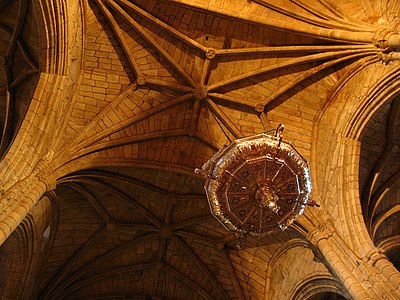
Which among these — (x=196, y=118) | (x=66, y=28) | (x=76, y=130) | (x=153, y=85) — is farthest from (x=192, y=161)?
(x=66, y=28)

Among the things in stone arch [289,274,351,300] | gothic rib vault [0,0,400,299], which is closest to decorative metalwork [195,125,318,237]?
gothic rib vault [0,0,400,299]

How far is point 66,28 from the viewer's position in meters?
10.5

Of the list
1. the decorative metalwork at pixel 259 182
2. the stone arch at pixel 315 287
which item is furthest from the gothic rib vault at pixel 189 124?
the decorative metalwork at pixel 259 182

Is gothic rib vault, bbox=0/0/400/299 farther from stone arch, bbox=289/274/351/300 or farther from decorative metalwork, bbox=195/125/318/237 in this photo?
decorative metalwork, bbox=195/125/318/237

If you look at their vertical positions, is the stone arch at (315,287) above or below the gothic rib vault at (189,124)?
below

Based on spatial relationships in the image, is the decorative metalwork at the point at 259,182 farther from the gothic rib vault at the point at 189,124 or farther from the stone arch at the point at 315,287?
the stone arch at the point at 315,287

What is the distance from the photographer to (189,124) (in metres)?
13.1

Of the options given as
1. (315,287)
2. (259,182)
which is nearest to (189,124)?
(259,182)

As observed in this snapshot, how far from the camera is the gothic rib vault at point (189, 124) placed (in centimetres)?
1053

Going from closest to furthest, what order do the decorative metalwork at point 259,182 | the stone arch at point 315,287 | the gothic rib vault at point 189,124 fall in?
the decorative metalwork at point 259,182
the gothic rib vault at point 189,124
the stone arch at point 315,287

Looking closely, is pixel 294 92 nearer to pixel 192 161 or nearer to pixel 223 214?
pixel 192 161

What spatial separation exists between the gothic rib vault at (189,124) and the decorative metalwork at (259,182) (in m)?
1.13

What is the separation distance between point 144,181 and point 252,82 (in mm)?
3561

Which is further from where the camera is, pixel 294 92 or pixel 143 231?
pixel 143 231
